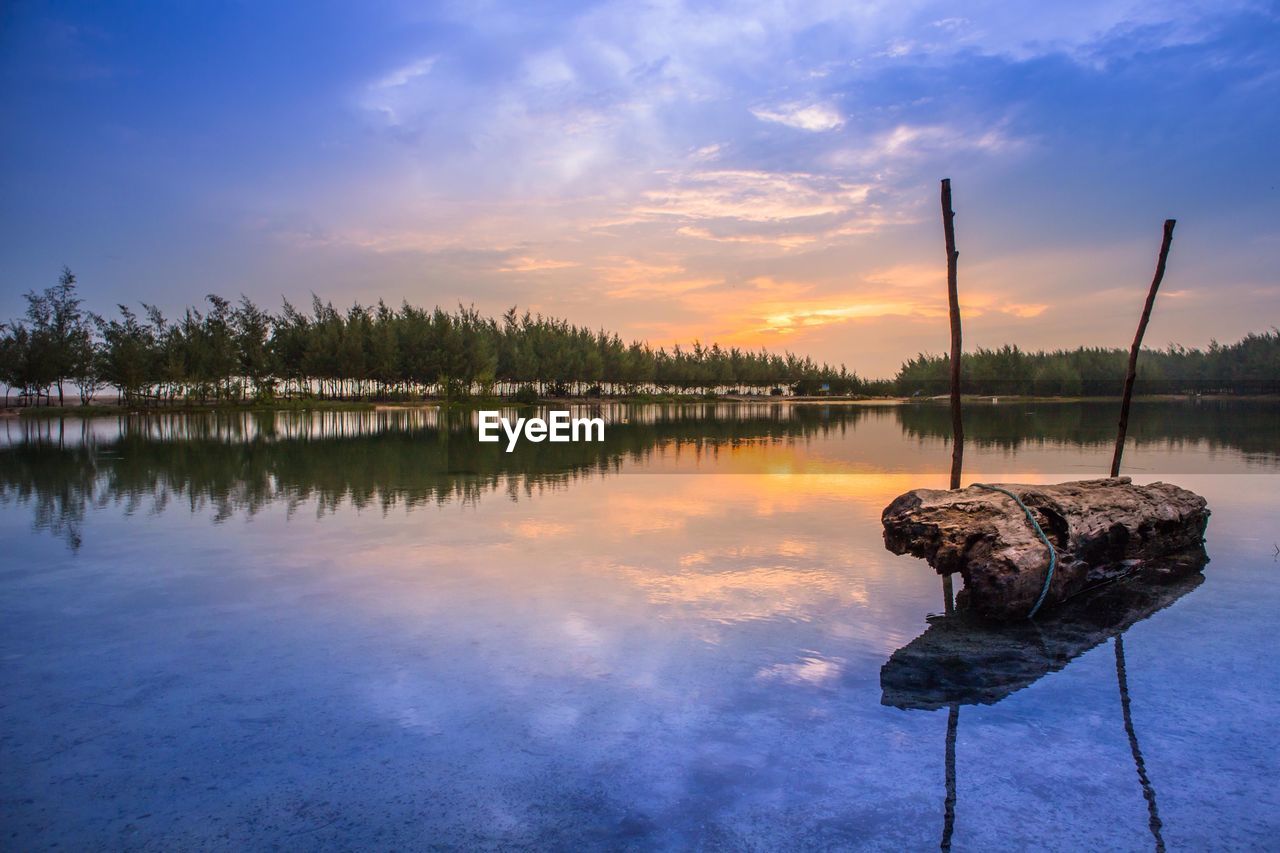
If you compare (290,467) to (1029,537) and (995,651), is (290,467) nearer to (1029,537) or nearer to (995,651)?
(1029,537)

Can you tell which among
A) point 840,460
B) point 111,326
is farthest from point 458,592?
point 111,326

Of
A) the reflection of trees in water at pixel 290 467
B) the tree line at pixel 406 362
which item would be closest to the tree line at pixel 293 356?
the tree line at pixel 406 362

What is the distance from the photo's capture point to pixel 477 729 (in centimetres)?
463

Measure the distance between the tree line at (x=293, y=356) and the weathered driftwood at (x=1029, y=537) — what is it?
189ft

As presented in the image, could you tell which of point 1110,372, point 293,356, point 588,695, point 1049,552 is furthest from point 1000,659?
point 1110,372

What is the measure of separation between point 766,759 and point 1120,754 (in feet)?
6.44

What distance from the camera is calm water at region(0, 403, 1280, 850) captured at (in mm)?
3768

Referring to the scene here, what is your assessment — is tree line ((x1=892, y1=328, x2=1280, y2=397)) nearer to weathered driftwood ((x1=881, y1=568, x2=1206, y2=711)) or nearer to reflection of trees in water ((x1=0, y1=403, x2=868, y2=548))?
reflection of trees in water ((x1=0, y1=403, x2=868, y2=548))

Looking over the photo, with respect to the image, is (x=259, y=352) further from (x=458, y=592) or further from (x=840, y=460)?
(x=458, y=592)

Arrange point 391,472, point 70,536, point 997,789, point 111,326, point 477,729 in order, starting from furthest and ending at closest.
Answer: point 111,326, point 391,472, point 70,536, point 477,729, point 997,789

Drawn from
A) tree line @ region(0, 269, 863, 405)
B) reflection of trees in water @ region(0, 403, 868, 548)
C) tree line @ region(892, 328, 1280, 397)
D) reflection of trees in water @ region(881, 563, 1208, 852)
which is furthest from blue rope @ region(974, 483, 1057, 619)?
tree line @ region(892, 328, 1280, 397)

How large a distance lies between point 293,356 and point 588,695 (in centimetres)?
6524

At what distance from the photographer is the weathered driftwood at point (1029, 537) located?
6.79 metres

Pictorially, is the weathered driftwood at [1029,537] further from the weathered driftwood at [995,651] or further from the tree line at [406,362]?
the tree line at [406,362]
